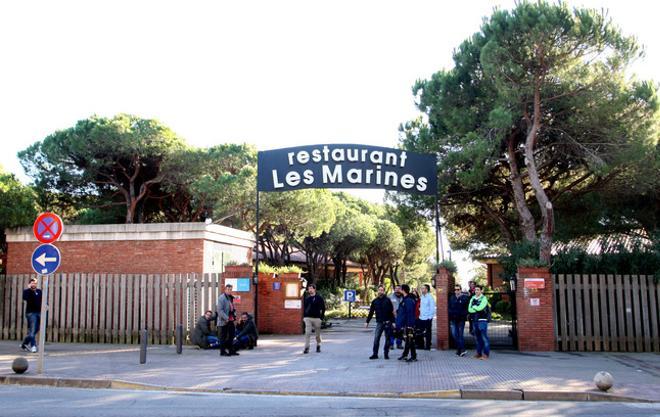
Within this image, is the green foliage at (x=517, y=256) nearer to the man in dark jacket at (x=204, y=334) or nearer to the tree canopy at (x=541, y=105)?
the tree canopy at (x=541, y=105)

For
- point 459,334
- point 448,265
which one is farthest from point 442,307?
point 459,334

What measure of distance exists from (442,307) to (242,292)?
5859mm

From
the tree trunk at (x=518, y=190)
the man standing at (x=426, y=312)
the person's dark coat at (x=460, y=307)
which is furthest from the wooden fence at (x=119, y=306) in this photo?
the tree trunk at (x=518, y=190)

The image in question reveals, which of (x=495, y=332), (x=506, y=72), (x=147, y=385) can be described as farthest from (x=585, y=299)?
(x=147, y=385)

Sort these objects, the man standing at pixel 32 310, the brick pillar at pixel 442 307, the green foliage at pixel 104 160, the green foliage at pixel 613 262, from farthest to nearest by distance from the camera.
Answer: the green foliage at pixel 104 160
the green foliage at pixel 613 262
the brick pillar at pixel 442 307
the man standing at pixel 32 310

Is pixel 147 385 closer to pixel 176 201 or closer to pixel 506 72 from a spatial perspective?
pixel 506 72

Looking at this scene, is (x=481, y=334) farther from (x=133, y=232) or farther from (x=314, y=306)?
(x=133, y=232)

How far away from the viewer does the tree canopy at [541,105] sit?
19141mm

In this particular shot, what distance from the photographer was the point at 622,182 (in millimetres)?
21094

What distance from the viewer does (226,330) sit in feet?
47.5

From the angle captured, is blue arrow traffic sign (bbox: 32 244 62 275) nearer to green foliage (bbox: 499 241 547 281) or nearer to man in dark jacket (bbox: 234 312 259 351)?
man in dark jacket (bbox: 234 312 259 351)

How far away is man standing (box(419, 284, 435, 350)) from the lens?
601 inches

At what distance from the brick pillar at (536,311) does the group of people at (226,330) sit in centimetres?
694

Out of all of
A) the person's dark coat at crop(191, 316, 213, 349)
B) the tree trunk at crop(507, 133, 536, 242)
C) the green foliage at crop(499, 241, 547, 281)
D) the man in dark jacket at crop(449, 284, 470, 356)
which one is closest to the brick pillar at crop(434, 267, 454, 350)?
the man in dark jacket at crop(449, 284, 470, 356)
